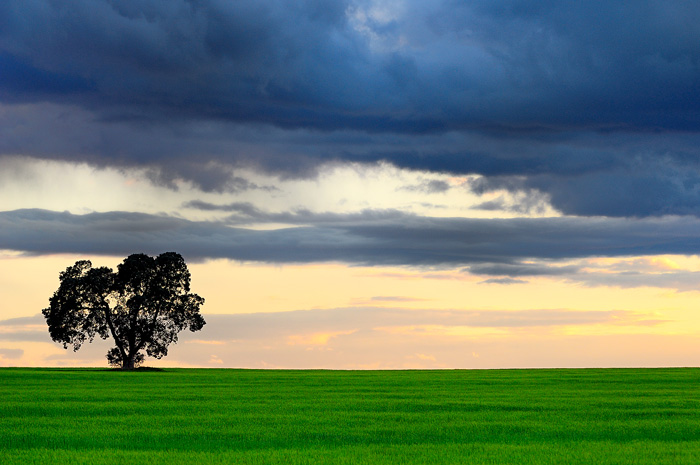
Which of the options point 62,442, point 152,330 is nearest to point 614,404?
point 62,442

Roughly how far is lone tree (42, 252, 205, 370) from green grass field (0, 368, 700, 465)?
37.9m

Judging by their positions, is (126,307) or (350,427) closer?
(350,427)

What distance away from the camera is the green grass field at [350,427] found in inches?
884

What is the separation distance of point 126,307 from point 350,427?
60.9 m

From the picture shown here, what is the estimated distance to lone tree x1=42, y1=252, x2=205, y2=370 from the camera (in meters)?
83.6

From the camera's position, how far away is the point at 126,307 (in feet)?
278

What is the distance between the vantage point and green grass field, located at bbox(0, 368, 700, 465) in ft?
73.7

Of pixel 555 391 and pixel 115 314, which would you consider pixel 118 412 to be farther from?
pixel 115 314

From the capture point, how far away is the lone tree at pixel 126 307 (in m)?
83.6

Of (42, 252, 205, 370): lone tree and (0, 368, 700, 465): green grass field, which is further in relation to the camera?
(42, 252, 205, 370): lone tree

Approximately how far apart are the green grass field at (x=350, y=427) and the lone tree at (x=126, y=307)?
37.9 m

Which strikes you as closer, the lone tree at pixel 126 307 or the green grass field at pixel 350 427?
the green grass field at pixel 350 427

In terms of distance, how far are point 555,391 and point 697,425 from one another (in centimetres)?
1904

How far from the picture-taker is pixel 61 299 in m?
83.8
